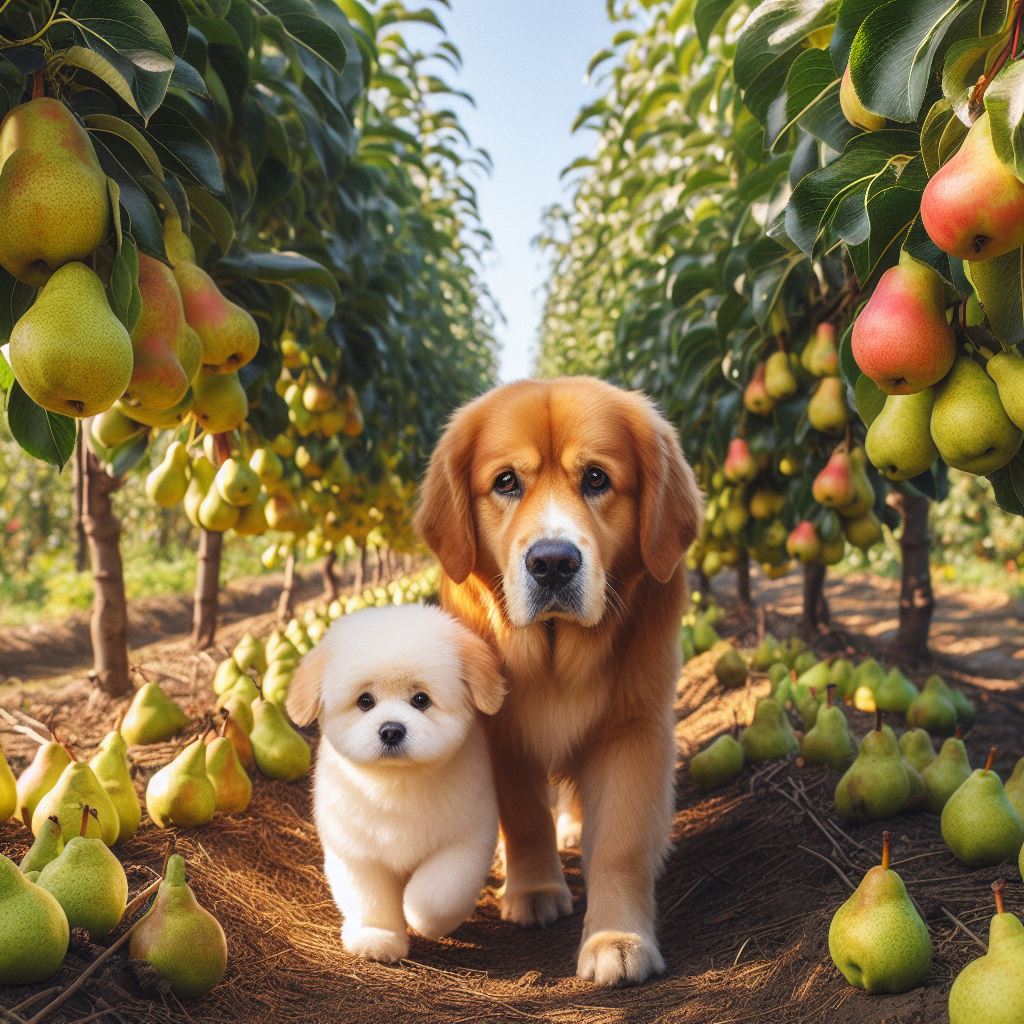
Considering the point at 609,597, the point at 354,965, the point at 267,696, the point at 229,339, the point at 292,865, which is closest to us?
the point at 229,339

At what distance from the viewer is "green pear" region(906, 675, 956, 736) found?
12.7 feet

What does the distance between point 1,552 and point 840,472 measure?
53.5 feet

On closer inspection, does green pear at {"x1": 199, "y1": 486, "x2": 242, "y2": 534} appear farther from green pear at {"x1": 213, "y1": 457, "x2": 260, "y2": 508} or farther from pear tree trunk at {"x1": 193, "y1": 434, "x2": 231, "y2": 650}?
pear tree trunk at {"x1": 193, "y1": 434, "x2": 231, "y2": 650}

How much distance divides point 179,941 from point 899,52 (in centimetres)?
186

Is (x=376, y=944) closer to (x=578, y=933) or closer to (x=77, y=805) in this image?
(x=578, y=933)

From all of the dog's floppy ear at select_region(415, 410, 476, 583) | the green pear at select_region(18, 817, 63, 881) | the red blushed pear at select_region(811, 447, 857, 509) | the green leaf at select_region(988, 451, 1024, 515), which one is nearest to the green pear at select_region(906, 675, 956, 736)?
the red blushed pear at select_region(811, 447, 857, 509)

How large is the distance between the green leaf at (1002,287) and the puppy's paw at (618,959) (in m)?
1.57

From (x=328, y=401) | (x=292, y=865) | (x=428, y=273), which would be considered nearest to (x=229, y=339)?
(x=292, y=865)

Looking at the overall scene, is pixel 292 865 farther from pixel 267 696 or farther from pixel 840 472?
pixel 840 472

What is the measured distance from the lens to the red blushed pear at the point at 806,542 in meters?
3.98

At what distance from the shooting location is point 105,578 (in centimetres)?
396

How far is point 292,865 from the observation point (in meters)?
2.73

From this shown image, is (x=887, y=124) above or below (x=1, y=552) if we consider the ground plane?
above

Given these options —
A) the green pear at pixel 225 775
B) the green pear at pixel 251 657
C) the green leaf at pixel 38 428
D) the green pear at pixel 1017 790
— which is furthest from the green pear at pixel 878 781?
the green pear at pixel 251 657
